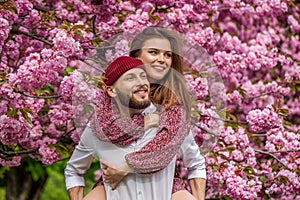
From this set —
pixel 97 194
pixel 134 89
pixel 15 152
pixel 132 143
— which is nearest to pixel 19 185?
pixel 15 152

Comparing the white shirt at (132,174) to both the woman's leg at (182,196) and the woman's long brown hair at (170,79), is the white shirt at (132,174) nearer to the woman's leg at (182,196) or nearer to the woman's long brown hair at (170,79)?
the woman's leg at (182,196)

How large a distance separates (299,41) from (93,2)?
2.94 m

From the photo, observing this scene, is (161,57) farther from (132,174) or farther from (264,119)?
(264,119)

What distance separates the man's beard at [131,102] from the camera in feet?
9.46

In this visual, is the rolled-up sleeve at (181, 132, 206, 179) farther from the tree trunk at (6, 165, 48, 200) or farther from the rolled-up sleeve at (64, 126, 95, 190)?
the tree trunk at (6, 165, 48, 200)

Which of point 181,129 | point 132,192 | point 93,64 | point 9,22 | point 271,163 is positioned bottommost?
point 271,163

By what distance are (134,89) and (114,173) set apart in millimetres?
398

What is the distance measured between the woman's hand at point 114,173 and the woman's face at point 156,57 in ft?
1.38

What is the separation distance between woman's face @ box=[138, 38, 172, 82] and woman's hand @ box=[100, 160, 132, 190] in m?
0.42

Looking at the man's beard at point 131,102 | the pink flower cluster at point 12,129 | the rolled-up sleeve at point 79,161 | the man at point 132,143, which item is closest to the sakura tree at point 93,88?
the pink flower cluster at point 12,129

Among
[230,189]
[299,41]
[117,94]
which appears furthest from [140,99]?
→ [299,41]

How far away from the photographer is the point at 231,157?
4387 mm

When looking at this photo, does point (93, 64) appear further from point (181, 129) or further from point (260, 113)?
point (260, 113)

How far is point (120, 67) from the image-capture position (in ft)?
9.62
